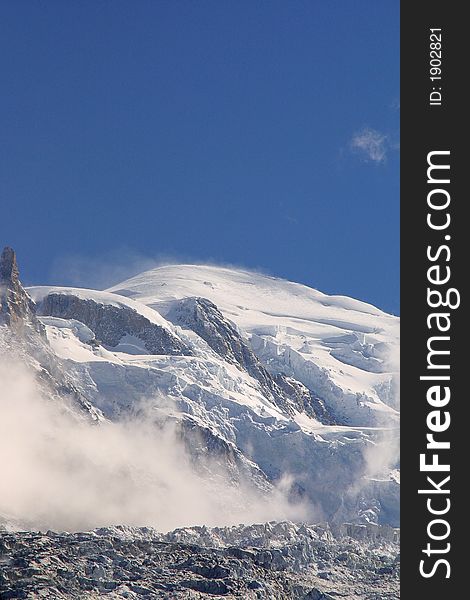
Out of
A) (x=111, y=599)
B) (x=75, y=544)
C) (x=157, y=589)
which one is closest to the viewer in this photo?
(x=111, y=599)

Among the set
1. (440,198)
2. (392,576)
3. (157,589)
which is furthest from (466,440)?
(392,576)

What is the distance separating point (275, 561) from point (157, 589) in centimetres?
3805

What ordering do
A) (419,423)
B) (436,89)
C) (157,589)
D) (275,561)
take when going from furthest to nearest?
1. (275,561)
2. (157,589)
3. (436,89)
4. (419,423)

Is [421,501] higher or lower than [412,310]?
A: lower

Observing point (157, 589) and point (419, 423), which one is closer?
point (419, 423)

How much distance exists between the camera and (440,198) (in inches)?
2454

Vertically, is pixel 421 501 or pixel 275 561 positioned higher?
pixel 275 561

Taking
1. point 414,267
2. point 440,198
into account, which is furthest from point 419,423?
point 440,198

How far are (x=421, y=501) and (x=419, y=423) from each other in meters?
4.14

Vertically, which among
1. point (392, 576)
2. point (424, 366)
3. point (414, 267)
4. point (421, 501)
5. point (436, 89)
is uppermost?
point (392, 576)

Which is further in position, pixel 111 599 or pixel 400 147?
pixel 111 599

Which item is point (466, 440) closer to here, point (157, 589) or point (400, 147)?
point (400, 147)

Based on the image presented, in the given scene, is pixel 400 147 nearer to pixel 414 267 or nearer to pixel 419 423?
pixel 414 267

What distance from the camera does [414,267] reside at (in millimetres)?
61812
